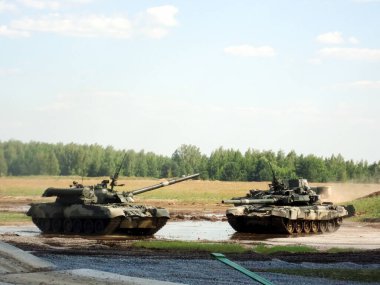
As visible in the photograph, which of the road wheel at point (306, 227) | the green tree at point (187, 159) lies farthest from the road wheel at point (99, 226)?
the green tree at point (187, 159)

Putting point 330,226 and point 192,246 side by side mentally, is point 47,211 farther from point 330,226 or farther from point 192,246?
point 330,226

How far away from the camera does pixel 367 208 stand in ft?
165

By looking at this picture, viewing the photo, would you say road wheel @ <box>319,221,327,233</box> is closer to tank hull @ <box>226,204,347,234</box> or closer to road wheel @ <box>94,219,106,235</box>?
tank hull @ <box>226,204,347,234</box>

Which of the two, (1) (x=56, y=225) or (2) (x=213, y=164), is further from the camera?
(2) (x=213, y=164)

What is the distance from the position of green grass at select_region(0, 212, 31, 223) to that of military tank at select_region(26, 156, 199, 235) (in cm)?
697

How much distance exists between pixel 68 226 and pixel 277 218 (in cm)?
792

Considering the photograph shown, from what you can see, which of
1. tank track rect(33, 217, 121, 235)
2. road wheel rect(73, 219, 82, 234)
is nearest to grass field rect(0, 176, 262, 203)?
tank track rect(33, 217, 121, 235)

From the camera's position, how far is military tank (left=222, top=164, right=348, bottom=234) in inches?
1314

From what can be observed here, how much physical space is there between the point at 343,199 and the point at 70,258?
48.6m

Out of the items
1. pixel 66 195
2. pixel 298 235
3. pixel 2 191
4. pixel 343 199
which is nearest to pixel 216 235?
pixel 298 235

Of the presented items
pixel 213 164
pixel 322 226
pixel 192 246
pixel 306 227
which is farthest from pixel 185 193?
pixel 192 246

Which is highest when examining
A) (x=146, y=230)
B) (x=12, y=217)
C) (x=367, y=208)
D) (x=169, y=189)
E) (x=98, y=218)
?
(x=169, y=189)

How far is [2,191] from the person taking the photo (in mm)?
77688

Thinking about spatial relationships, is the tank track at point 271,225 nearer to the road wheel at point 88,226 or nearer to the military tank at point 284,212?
the military tank at point 284,212
